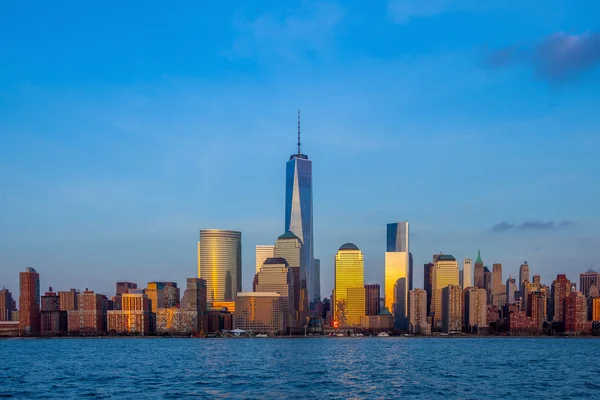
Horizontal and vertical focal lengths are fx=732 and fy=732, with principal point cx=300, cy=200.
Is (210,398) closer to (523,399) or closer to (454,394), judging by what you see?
(454,394)

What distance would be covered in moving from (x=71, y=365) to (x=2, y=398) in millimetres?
49050

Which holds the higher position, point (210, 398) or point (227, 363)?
point (210, 398)

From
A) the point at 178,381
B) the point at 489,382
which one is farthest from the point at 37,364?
the point at 489,382

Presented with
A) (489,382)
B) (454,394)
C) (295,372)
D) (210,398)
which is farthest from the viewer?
(295,372)

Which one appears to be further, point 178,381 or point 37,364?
point 37,364

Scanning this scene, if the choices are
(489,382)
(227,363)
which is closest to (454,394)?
(489,382)

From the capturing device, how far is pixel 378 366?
116188mm

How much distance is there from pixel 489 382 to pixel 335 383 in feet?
61.3

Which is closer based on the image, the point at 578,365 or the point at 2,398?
the point at 2,398

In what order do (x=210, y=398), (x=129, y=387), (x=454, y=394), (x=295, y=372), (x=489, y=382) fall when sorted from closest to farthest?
(x=210, y=398) → (x=454, y=394) → (x=129, y=387) → (x=489, y=382) → (x=295, y=372)

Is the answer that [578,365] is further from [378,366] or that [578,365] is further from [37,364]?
[37,364]

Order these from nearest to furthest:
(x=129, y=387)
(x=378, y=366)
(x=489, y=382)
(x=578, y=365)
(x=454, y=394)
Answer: (x=454, y=394), (x=129, y=387), (x=489, y=382), (x=378, y=366), (x=578, y=365)

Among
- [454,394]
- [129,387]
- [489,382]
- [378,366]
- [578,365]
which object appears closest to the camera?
[454,394]

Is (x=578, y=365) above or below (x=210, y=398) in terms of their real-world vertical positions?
below
